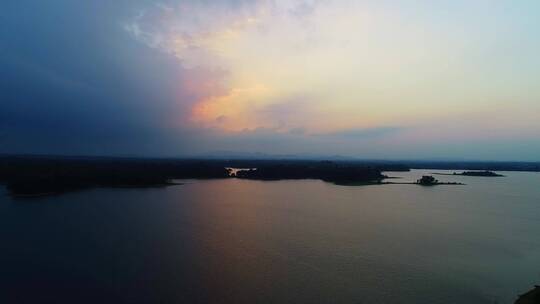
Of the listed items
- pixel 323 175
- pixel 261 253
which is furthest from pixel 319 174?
pixel 261 253

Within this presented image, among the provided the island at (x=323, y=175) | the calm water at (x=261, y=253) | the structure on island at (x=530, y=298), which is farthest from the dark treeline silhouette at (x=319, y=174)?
the structure on island at (x=530, y=298)

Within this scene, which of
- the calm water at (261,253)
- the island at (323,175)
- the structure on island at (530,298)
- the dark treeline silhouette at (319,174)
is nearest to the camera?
the structure on island at (530,298)

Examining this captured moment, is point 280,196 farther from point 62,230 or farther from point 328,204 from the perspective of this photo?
point 62,230

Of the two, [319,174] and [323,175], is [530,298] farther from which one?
[319,174]

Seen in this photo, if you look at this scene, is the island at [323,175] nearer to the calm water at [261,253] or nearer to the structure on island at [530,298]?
the calm water at [261,253]

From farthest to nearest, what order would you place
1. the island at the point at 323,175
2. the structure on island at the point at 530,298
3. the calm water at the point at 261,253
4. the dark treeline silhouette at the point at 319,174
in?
the dark treeline silhouette at the point at 319,174 < the island at the point at 323,175 < the calm water at the point at 261,253 < the structure on island at the point at 530,298

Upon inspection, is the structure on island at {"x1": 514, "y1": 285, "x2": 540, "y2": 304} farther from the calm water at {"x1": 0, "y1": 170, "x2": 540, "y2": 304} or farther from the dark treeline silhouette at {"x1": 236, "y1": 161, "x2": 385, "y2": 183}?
the dark treeline silhouette at {"x1": 236, "y1": 161, "x2": 385, "y2": 183}

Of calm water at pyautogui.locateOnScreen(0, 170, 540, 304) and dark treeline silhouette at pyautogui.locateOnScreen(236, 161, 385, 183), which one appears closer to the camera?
calm water at pyautogui.locateOnScreen(0, 170, 540, 304)

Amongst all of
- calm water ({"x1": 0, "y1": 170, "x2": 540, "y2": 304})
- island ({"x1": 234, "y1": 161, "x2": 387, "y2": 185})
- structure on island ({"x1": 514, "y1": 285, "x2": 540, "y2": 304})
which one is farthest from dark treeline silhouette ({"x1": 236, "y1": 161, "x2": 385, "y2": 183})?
structure on island ({"x1": 514, "y1": 285, "x2": 540, "y2": 304})

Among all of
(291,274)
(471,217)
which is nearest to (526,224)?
(471,217)
